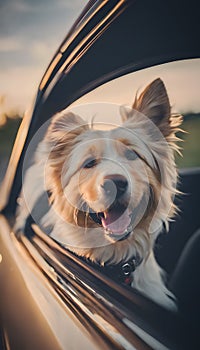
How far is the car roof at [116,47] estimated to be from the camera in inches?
60.9

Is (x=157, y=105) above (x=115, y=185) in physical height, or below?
above

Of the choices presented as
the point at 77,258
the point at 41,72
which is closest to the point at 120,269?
the point at 77,258

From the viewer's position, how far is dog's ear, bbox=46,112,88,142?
1.56 metres

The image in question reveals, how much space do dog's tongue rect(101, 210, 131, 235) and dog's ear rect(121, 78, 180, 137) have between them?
1.04 ft

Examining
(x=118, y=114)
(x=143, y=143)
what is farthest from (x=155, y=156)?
(x=118, y=114)

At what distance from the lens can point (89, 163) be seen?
153 centimetres

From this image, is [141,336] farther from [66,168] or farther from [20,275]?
[66,168]

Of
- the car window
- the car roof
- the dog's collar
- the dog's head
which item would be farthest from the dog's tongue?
the car roof

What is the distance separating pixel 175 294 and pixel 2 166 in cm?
76

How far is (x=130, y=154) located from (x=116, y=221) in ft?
0.78

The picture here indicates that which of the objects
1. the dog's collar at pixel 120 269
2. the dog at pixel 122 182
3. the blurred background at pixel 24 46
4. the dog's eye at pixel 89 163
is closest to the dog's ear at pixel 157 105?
the dog at pixel 122 182

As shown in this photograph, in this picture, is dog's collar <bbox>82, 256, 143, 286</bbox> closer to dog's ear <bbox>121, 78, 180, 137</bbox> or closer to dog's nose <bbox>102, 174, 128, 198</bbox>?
dog's nose <bbox>102, 174, 128, 198</bbox>

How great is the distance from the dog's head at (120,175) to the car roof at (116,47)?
3.7 inches

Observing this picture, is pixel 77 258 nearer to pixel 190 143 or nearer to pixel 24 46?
pixel 190 143
